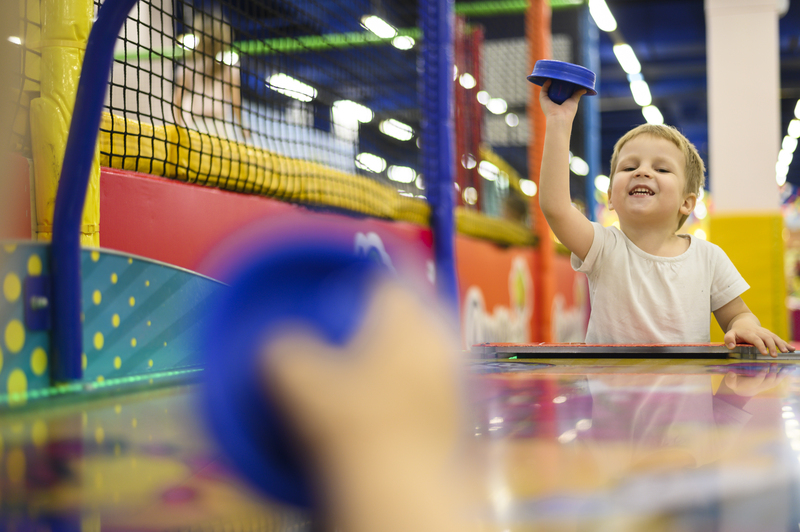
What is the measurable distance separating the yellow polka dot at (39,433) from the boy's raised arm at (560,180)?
84cm

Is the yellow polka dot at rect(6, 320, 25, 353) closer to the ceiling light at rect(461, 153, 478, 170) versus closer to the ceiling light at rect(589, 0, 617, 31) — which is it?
the ceiling light at rect(461, 153, 478, 170)

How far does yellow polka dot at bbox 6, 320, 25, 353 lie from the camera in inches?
24.6

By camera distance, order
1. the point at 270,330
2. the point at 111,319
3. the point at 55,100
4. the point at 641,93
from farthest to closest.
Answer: the point at 641,93
the point at 55,100
the point at 111,319
the point at 270,330

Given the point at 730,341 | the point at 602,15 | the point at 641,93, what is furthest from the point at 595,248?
the point at 641,93

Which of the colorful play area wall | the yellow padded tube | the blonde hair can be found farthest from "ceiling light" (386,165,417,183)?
the yellow padded tube

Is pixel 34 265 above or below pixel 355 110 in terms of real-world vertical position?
below

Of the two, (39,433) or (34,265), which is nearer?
(39,433)

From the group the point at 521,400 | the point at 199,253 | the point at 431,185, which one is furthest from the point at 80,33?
the point at 431,185

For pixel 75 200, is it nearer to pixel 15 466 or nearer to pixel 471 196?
pixel 15 466

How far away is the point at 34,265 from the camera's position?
666 millimetres

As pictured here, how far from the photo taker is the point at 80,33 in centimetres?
88

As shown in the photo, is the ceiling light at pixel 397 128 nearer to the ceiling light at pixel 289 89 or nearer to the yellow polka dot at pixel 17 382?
the ceiling light at pixel 289 89

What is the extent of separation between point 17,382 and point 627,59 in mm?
9282

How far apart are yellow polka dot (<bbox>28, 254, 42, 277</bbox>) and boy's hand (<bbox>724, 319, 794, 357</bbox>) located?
Answer: 903 mm
